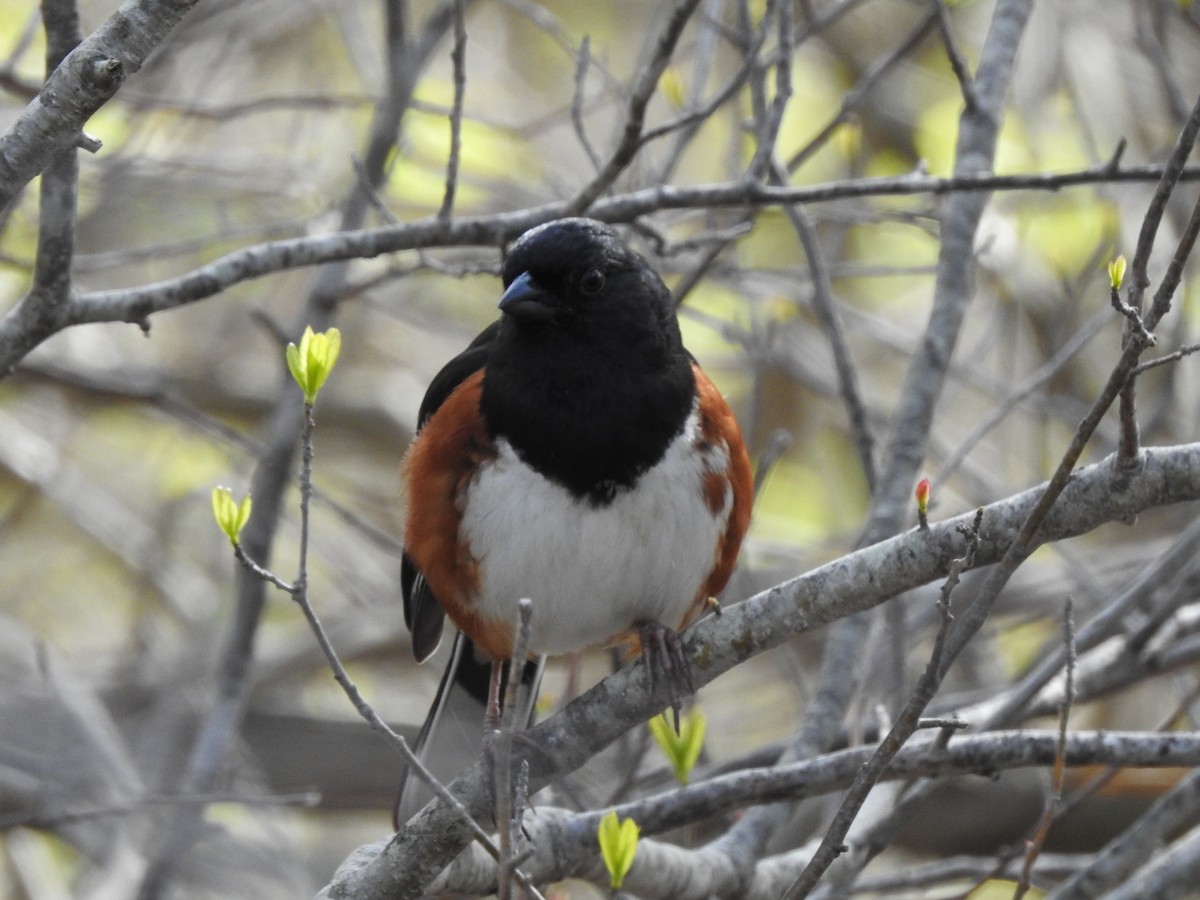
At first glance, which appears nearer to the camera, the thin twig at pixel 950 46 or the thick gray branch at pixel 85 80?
the thick gray branch at pixel 85 80

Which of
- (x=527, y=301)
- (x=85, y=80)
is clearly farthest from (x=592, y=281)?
(x=85, y=80)

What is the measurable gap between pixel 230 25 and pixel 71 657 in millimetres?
2460

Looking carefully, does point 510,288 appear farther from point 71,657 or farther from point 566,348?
point 71,657

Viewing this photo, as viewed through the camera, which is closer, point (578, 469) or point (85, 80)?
point (85, 80)

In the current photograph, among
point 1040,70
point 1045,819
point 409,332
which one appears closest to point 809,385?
point 1040,70

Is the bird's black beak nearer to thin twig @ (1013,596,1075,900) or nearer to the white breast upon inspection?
the white breast

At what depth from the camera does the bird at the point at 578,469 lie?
2.66 metres

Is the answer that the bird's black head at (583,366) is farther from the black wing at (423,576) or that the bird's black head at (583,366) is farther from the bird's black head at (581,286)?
the black wing at (423,576)

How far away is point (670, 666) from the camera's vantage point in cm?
236

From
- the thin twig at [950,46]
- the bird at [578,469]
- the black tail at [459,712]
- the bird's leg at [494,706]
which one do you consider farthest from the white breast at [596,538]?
the thin twig at [950,46]

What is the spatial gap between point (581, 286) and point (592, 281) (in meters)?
0.02

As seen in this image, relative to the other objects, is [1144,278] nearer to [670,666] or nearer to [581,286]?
[670,666]

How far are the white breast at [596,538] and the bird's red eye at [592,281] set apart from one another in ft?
1.02

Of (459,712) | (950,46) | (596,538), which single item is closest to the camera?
(596,538)
